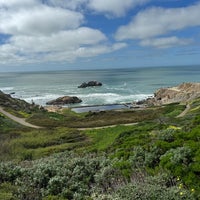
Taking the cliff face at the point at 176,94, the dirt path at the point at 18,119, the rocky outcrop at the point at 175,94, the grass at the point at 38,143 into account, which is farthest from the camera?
the cliff face at the point at 176,94

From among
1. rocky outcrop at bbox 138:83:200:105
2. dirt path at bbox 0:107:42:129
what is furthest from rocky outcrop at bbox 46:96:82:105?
dirt path at bbox 0:107:42:129

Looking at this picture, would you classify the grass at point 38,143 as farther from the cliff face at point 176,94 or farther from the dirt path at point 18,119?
the cliff face at point 176,94

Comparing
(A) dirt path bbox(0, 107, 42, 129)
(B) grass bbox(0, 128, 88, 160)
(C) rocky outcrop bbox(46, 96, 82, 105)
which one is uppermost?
(B) grass bbox(0, 128, 88, 160)

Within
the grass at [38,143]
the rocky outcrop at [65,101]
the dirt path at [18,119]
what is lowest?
the rocky outcrop at [65,101]

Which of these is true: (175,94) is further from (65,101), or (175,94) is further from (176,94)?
(65,101)

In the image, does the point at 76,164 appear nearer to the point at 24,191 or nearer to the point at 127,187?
the point at 24,191

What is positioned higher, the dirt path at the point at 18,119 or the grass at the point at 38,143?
the grass at the point at 38,143

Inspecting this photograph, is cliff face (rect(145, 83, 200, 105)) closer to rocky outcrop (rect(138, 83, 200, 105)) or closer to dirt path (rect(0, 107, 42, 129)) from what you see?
rocky outcrop (rect(138, 83, 200, 105))

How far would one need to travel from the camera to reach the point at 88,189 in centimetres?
927

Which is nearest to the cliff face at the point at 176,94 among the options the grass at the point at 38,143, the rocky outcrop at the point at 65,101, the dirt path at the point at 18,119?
the rocky outcrop at the point at 65,101

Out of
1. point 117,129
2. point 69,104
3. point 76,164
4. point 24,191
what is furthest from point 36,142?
point 69,104

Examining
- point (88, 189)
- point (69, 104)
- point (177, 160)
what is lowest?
point (69, 104)

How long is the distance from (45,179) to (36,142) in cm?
2246

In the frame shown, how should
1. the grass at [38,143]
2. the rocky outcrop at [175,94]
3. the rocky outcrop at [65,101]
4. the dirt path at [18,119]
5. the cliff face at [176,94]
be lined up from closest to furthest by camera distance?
1. the grass at [38,143]
2. the dirt path at [18,119]
3. the rocky outcrop at [175,94]
4. the cliff face at [176,94]
5. the rocky outcrop at [65,101]
